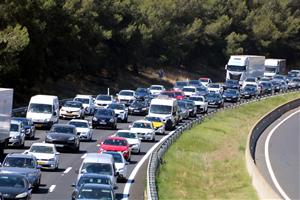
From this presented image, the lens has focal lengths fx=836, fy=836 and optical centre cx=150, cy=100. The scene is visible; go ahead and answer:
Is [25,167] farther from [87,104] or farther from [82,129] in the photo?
[87,104]

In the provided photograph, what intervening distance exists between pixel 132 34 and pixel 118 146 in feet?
192

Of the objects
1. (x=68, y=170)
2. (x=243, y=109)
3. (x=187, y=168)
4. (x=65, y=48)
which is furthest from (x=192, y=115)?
(x=68, y=170)

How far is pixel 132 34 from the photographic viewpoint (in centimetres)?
9894

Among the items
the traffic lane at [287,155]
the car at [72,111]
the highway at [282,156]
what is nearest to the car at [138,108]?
the car at [72,111]

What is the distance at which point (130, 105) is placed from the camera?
6900cm

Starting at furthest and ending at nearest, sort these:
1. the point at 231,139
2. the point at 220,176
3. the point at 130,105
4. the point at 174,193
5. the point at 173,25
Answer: the point at 173,25, the point at 130,105, the point at 231,139, the point at 220,176, the point at 174,193

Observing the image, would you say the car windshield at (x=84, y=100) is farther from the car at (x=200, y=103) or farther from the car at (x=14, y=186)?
the car at (x=14, y=186)

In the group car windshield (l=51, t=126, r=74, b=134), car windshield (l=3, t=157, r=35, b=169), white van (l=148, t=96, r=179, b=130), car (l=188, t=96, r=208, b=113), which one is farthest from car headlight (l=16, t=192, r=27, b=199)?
car (l=188, t=96, r=208, b=113)

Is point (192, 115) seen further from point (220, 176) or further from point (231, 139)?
point (220, 176)

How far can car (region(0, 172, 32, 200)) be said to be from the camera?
88.8ft

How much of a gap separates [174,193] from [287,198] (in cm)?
483

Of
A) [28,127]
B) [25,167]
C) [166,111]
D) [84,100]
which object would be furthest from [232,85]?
[25,167]

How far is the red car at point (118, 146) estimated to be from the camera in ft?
135

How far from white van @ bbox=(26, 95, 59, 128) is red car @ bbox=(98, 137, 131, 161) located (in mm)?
13336
